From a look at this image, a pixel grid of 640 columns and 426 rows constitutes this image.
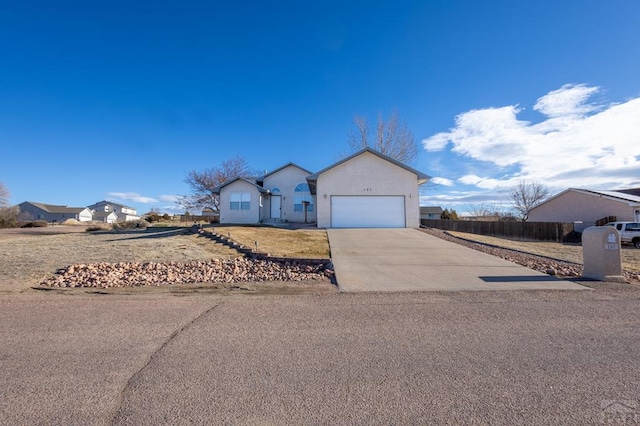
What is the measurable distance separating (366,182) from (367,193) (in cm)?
70

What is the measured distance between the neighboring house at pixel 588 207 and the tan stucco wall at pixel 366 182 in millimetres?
17174

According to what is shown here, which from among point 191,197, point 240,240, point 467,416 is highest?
point 191,197

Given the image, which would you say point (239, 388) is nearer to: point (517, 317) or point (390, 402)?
point (390, 402)

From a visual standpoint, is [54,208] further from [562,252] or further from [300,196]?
[562,252]

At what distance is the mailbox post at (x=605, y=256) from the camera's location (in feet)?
23.9

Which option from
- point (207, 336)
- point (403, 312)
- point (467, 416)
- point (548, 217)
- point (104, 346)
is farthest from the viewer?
point (548, 217)

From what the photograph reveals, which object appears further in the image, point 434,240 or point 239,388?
point 434,240

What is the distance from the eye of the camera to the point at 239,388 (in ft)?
9.02

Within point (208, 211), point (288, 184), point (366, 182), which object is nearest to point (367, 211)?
point (366, 182)

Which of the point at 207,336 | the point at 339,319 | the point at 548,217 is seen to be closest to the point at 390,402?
the point at 339,319

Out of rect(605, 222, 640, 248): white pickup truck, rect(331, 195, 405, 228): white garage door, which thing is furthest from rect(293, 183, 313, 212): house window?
rect(605, 222, 640, 248): white pickup truck

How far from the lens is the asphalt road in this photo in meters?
2.45

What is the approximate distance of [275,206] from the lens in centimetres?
2659

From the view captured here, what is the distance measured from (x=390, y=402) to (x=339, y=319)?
209 cm
